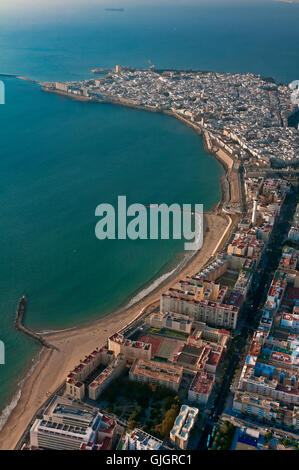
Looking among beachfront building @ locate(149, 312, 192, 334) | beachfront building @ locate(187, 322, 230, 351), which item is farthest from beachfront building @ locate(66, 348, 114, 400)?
beachfront building @ locate(187, 322, 230, 351)

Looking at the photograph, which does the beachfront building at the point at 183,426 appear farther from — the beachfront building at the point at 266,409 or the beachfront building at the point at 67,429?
the beachfront building at the point at 67,429

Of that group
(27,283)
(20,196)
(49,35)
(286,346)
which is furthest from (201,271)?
(49,35)

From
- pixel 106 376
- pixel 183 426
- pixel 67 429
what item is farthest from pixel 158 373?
pixel 67 429

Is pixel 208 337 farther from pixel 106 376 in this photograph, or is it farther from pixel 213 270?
pixel 106 376

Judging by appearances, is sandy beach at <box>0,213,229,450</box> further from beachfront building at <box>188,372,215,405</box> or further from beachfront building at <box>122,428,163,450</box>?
beachfront building at <box>188,372,215,405</box>
